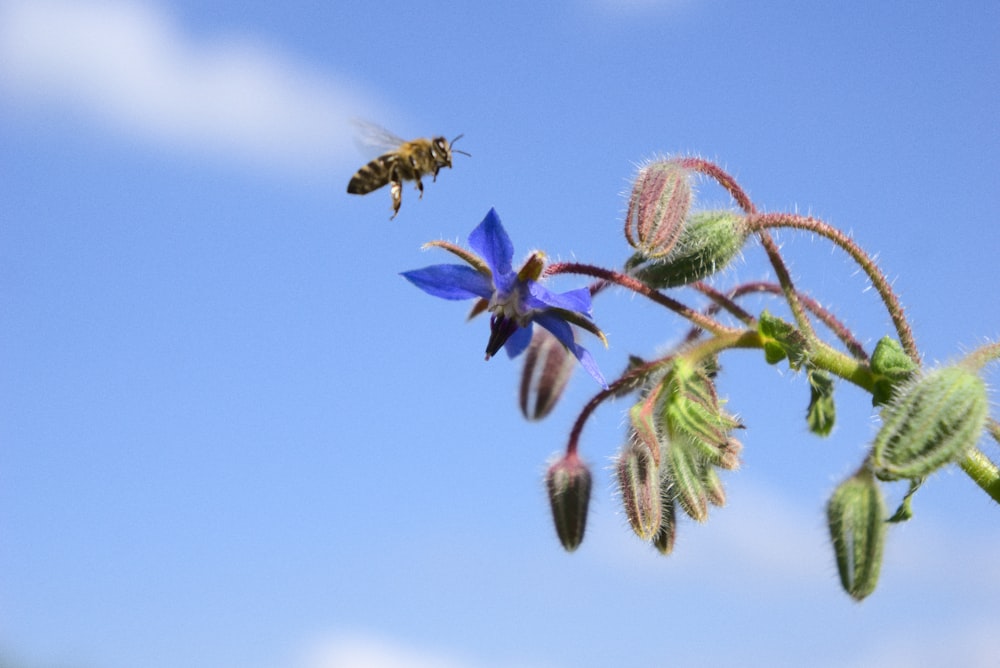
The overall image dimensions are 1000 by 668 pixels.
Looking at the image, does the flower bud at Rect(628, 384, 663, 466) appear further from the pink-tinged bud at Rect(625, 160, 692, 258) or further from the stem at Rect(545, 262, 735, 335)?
the pink-tinged bud at Rect(625, 160, 692, 258)

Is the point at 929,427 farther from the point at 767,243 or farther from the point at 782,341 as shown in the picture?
the point at 767,243

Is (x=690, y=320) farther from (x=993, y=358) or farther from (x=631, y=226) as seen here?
(x=993, y=358)

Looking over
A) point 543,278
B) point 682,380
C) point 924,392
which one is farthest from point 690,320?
point 924,392

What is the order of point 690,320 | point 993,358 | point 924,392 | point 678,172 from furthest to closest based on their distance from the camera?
1. point 678,172
2. point 690,320
3. point 993,358
4. point 924,392

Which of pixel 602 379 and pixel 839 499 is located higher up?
pixel 602 379

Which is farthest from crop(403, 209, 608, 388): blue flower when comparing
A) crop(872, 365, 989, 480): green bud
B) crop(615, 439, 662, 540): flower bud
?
crop(872, 365, 989, 480): green bud

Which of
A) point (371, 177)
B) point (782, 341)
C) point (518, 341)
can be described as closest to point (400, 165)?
point (371, 177)

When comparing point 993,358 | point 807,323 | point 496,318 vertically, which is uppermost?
point 496,318
